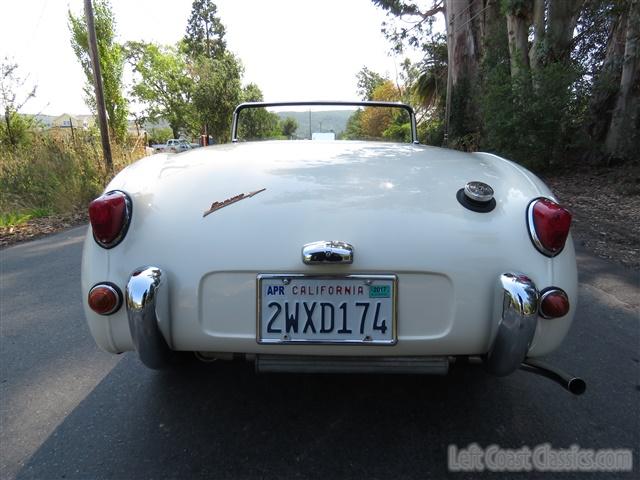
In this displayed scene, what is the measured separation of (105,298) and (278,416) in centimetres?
88

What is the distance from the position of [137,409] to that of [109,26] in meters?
18.4

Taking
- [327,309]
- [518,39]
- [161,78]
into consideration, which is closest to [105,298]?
[327,309]

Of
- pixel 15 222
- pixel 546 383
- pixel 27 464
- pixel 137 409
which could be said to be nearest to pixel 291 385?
pixel 137 409

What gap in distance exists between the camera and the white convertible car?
162 centimetres

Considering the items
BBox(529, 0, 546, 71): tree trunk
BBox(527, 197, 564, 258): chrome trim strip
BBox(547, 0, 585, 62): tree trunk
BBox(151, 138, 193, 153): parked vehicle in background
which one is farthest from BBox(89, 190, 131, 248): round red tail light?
BBox(547, 0, 585, 62): tree trunk

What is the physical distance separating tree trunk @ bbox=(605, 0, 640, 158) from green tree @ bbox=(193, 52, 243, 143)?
70.7 feet

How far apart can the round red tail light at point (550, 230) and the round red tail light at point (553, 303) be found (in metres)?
0.14

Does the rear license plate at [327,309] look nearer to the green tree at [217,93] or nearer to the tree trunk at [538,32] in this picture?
the tree trunk at [538,32]

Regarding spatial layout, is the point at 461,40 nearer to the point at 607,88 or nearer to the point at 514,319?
the point at 607,88

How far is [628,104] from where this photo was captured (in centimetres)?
969

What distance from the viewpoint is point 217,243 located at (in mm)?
1674

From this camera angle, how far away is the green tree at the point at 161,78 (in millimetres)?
42469

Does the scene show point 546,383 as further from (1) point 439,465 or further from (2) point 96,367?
(2) point 96,367

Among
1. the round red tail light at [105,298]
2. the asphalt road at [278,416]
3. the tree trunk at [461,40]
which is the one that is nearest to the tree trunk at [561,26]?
the tree trunk at [461,40]
